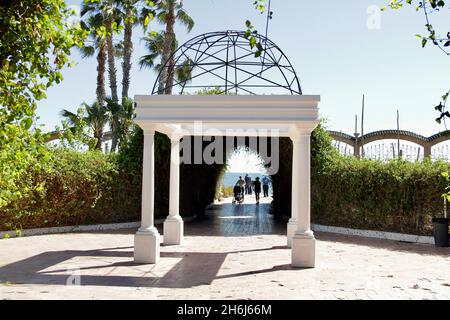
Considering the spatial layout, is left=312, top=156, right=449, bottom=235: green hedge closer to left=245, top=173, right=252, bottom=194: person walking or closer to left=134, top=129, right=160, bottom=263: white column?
left=134, top=129, right=160, bottom=263: white column

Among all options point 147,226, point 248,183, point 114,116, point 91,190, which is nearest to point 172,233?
point 147,226

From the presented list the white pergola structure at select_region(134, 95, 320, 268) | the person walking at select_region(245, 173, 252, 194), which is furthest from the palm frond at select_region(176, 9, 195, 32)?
the white pergola structure at select_region(134, 95, 320, 268)

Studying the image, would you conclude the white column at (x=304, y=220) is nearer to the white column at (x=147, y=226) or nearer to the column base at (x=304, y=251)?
the column base at (x=304, y=251)

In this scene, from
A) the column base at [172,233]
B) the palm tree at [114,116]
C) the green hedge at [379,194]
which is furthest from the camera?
the palm tree at [114,116]

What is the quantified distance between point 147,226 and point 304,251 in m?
3.19

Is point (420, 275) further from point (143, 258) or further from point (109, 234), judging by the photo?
point (109, 234)

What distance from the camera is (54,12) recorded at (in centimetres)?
373

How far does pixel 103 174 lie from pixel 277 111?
25.5ft

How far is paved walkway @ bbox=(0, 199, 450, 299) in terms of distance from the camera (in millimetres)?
6496

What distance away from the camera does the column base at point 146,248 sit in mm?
8844

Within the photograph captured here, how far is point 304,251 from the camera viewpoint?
8.52m

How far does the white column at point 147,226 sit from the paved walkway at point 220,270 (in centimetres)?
31

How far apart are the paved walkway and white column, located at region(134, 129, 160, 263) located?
0.31 metres

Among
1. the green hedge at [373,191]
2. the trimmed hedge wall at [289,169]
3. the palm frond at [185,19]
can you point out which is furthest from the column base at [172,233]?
the palm frond at [185,19]
